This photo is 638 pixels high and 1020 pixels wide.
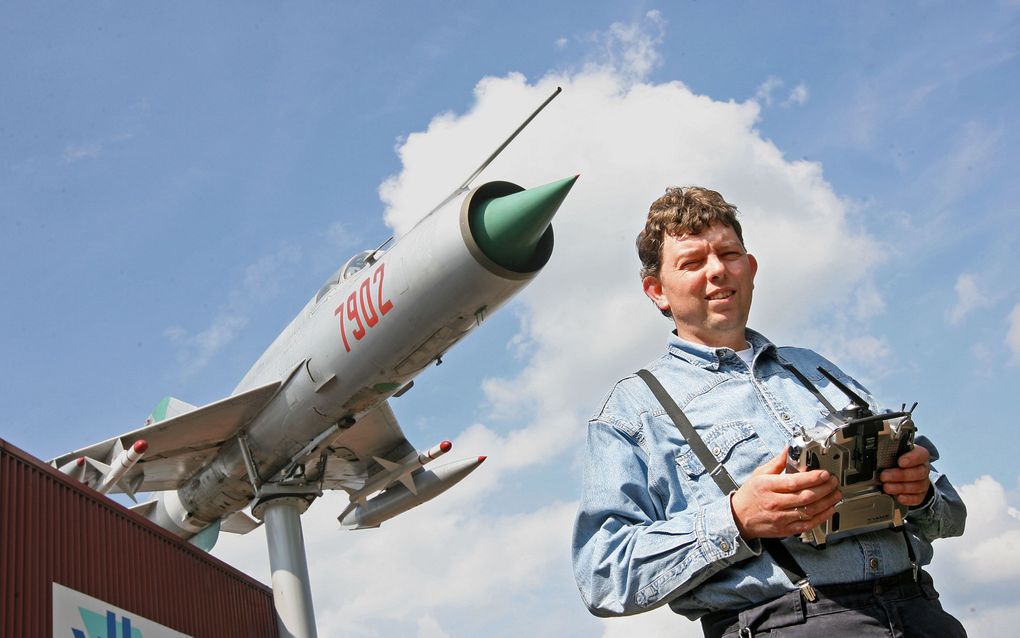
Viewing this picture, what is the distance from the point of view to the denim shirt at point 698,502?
286 cm

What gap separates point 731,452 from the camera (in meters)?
3.11

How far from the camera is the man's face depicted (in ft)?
11.5

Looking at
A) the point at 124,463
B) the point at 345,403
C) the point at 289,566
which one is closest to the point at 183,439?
the point at 124,463

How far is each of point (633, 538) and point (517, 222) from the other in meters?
8.29

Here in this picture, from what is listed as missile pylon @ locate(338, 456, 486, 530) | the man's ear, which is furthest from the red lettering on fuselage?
the man's ear

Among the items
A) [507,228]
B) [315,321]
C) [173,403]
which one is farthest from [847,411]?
[173,403]

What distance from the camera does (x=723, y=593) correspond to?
2910 mm

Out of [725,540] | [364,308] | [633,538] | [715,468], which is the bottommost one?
[725,540]

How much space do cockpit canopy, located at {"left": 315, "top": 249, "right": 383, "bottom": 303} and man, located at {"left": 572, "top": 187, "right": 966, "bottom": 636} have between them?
9.79m

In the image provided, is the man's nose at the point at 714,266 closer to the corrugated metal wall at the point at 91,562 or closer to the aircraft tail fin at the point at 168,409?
the corrugated metal wall at the point at 91,562

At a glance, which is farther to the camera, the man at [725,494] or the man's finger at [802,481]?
the man at [725,494]

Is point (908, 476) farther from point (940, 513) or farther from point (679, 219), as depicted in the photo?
point (679, 219)

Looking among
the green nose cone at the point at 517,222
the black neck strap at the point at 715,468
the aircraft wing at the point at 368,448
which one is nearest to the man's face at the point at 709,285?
the black neck strap at the point at 715,468

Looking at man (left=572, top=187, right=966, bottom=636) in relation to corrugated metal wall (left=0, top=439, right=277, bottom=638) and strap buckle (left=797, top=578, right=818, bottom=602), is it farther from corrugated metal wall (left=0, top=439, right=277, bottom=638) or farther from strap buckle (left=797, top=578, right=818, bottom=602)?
corrugated metal wall (left=0, top=439, right=277, bottom=638)
